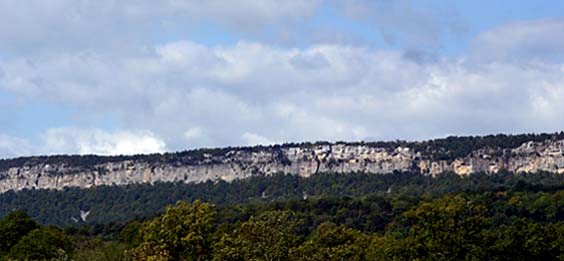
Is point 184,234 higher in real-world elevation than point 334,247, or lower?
higher

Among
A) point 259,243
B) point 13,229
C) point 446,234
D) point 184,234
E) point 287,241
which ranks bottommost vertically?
point 259,243

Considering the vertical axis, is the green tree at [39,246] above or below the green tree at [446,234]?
below

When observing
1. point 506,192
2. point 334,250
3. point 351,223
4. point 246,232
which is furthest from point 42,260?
point 506,192

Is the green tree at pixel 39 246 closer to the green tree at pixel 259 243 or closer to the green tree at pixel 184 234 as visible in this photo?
the green tree at pixel 184 234

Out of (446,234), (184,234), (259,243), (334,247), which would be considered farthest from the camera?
(334,247)

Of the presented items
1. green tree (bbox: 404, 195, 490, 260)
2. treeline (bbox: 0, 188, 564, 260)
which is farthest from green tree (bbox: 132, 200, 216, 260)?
green tree (bbox: 404, 195, 490, 260)

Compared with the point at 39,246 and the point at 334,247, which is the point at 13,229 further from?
the point at 334,247

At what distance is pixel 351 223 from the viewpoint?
14550 centimetres

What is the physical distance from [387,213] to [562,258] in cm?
7251

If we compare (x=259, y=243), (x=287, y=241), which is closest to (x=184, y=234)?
(x=259, y=243)

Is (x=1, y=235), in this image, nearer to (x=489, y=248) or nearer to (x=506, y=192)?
(x=489, y=248)

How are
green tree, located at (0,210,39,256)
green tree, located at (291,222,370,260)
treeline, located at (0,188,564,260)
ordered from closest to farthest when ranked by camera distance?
treeline, located at (0,188,564,260), green tree, located at (291,222,370,260), green tree, located at (0,210,39,256)

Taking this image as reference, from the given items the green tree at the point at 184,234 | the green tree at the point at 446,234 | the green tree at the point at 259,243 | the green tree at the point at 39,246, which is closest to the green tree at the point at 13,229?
the green tree at the point at 39,246

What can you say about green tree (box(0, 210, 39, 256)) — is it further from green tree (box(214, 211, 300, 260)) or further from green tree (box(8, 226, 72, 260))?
green tree (box(214, 211, 300, 260))
